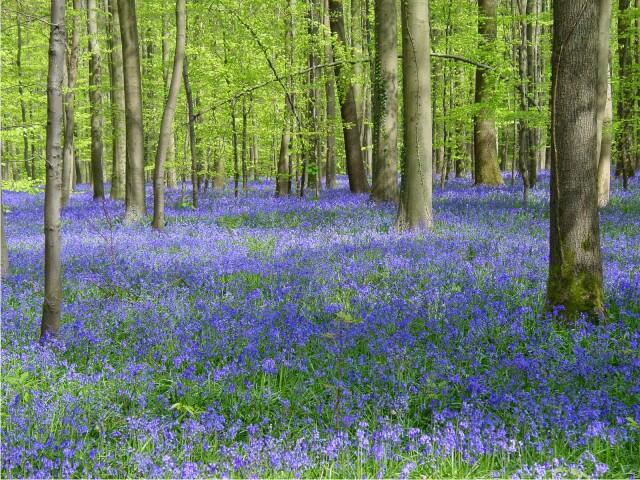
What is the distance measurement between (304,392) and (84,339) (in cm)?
250

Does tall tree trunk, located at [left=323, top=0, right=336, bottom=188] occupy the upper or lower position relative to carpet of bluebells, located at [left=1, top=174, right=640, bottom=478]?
upper

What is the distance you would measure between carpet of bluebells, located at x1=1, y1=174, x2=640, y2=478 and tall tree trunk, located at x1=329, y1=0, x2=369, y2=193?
1057 centimetres

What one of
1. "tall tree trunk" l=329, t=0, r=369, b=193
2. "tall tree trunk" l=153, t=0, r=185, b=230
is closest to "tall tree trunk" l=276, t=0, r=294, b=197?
"tall tree trunk" l=329, t=0, r=369, b=193

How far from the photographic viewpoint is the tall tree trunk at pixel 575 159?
221 inches

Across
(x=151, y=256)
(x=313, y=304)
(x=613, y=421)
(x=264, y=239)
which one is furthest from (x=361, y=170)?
(x=613, y=421)

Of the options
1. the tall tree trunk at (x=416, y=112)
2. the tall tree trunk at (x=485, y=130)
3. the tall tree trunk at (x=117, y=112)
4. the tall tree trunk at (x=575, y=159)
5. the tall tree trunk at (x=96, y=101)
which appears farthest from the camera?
the tall tree trunk at (x=117, y=112)

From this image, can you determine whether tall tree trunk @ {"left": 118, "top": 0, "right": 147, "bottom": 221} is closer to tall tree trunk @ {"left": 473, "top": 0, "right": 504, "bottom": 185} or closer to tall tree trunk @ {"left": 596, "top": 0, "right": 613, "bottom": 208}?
tall tree trunk @ {"left": 473, "top": 0, "right": 504, "bottom": 185}

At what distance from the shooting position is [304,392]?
14.8 feet

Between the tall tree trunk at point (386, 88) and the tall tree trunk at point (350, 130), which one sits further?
the tall tree trunk at point (350, 130)

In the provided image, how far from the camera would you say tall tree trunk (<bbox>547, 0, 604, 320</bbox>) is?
5.61 meters

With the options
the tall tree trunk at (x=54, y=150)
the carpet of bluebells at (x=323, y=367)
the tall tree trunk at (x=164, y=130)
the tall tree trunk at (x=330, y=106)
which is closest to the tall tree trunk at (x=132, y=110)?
the tall tree trunk at (x=164, y=130)

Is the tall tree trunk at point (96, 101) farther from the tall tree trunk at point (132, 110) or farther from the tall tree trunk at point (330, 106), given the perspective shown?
the tall tree trunk at point (330, 106)

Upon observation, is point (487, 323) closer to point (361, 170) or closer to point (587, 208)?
point (587, 208)

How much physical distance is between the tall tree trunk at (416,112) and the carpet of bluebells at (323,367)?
1.48m
